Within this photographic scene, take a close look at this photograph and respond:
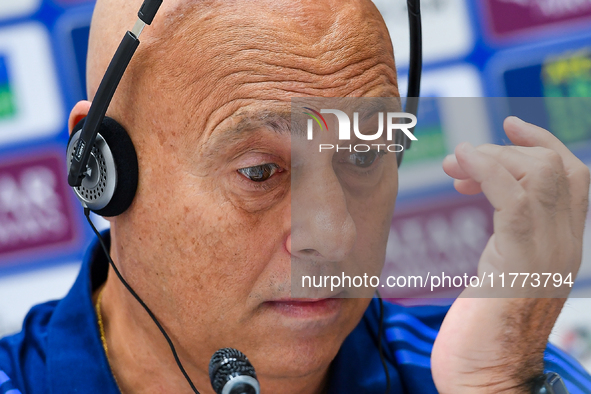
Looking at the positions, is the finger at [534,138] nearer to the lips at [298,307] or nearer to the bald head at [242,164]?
the bald head at [242,164]

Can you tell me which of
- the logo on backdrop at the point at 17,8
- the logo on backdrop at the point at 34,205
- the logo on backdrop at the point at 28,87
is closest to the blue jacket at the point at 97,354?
the logo on backdrop at the point at 34,205

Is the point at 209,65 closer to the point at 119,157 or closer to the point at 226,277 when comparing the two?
the point at 119,157

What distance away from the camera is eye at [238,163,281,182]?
0.95 metres

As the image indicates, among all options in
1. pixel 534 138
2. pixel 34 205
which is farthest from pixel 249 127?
pixel 34 205

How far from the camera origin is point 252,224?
37.3 inches

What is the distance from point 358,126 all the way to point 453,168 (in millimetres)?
154

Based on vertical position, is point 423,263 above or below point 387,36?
below

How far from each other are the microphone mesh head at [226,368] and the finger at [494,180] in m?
0.38

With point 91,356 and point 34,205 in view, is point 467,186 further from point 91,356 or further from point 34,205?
point 34,205

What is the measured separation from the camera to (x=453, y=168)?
821 millimetres

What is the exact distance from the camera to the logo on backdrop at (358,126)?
34.8 inches

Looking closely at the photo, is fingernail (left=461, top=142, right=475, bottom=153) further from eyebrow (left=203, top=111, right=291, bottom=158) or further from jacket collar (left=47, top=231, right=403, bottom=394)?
jacket collar (left=47, top=231, right=403, bottom=394)

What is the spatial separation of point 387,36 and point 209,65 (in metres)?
0.32

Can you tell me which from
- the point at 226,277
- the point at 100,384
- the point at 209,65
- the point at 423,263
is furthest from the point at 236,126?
the point at 100,384
